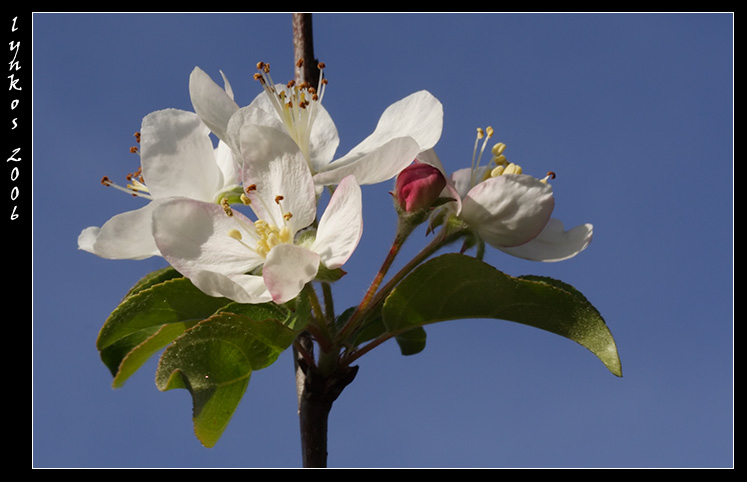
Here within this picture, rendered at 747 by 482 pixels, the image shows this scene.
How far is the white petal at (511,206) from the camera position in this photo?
134cm

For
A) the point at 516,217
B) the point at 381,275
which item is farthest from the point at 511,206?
the point at 381,275

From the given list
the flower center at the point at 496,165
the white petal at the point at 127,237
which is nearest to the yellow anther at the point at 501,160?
the flower center at the point at 496,165

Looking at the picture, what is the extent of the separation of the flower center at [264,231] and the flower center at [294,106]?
24 cm

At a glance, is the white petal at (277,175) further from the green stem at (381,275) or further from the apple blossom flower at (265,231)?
the green stem at (381,275)

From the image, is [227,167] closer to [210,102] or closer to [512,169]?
[210,102]

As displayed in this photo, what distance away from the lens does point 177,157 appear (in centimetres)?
148

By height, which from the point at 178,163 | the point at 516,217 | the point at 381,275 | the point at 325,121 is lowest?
the point at 381,275

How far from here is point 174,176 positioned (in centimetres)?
147

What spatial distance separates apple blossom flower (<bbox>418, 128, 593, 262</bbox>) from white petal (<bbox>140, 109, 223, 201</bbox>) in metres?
0.45

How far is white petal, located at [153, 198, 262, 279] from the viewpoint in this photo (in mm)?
1247

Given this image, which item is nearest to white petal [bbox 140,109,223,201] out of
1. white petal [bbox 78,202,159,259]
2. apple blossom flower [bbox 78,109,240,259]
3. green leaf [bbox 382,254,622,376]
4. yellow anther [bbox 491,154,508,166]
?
apple blossom flower [bbox 78,109,240,259]

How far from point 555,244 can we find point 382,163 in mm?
462

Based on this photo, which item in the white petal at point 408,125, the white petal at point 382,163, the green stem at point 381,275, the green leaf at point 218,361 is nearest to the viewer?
the green leaf at point 218,361

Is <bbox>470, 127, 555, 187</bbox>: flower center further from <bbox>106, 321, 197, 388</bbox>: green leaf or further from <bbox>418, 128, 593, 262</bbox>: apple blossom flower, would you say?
<bbox>106, 321, 197, 388</bbox>: green leaf
